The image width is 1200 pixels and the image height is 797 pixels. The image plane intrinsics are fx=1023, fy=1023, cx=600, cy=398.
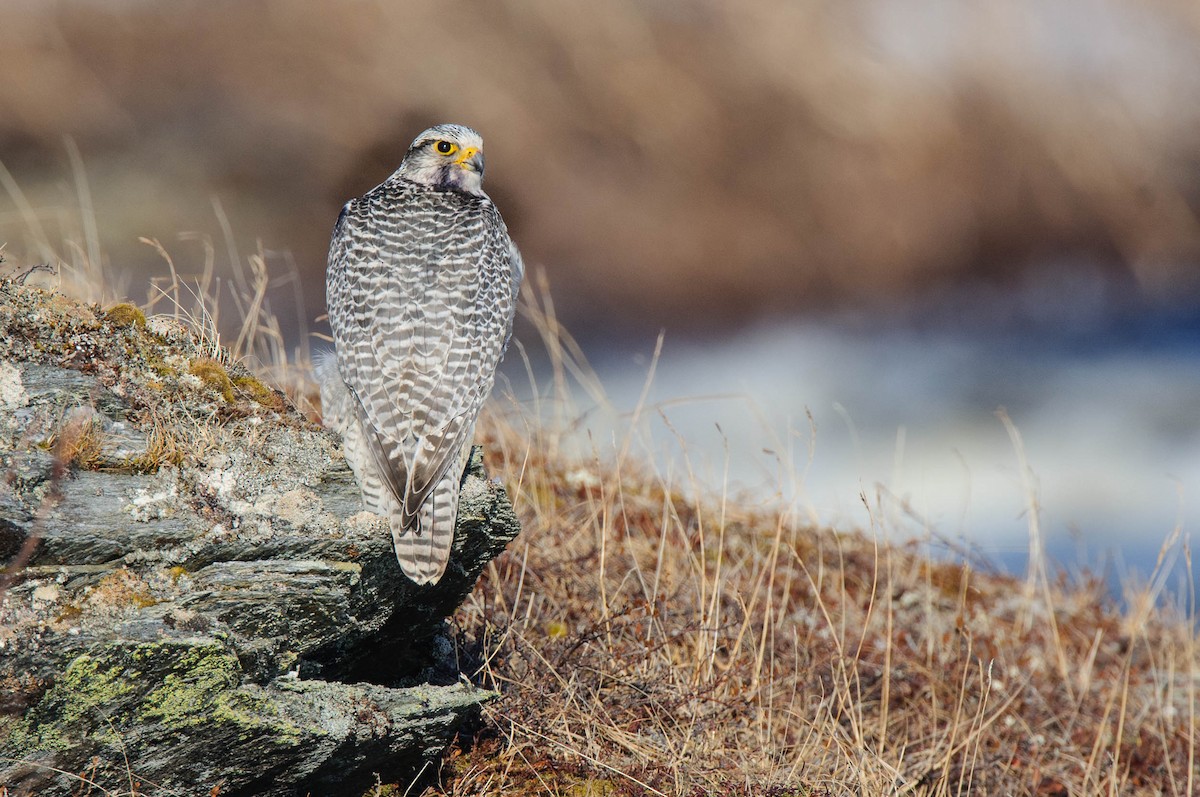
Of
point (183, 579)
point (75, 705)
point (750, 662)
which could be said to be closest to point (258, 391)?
point (183, 579)

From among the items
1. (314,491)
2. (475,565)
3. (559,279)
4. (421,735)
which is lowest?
(559,279)

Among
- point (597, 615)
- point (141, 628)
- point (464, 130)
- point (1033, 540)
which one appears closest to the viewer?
point (141, 628)

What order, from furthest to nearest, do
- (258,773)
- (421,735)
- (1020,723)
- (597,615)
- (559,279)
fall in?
(559,279) → (1020,723) → (597,615) → (421,735) → (258,773)

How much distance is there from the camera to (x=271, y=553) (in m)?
3.29

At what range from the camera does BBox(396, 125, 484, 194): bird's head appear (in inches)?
192

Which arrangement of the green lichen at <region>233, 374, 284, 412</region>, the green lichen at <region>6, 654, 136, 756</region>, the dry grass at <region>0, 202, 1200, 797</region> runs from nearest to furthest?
the green lichen at <region>6, 654, 136, 756</region>, the green lichen at <region>233, 374, 284, 412</region>, the dry grass at <region>0, 202, 1200, 797</region>

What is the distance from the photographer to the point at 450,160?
16.1 ft

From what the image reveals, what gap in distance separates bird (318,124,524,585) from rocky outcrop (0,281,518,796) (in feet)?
0.48

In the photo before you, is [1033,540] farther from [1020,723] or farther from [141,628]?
[141,628]

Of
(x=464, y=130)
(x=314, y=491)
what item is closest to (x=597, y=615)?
(x=314, y=491)

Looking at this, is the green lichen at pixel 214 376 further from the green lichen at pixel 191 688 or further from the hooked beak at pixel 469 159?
the hooked beak at pixel 469 159

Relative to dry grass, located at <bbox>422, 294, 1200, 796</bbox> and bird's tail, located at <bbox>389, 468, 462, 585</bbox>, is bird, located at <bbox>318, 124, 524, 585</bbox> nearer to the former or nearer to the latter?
bird's tail, located at <bbox>389, 468, 462, 585</bbox>

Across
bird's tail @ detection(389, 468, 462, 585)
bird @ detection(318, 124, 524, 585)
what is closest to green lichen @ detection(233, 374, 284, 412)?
bird @ detection(318, 124, 524, 585)

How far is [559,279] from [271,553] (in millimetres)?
15208
